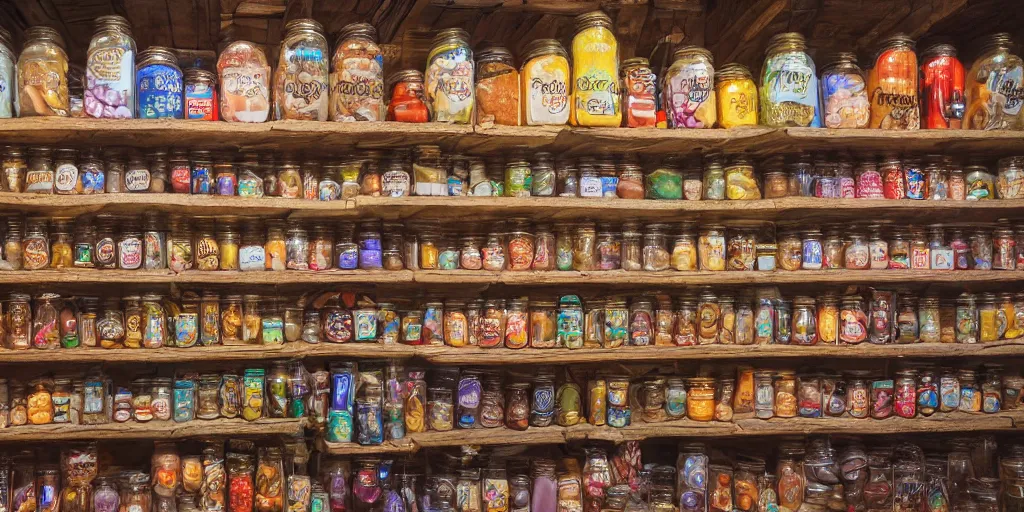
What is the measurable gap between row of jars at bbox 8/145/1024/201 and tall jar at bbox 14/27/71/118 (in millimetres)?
145

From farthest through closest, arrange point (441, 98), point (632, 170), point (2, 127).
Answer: point (632, 170) < point (441, 98) < point (2, 127)

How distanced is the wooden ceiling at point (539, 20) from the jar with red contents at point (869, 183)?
1.65ft

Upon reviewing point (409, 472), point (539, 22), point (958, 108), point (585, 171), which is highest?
point (539, 22)

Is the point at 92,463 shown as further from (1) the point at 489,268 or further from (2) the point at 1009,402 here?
(2) the point at 1009,402

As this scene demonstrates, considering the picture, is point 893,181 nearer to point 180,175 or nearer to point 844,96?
point 844,96

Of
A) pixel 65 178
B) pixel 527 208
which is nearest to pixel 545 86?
pixel 527 208

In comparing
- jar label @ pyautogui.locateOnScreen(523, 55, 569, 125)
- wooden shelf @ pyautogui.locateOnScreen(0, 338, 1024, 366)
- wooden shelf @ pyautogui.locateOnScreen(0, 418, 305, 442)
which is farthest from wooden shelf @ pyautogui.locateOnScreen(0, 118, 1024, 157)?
wooden shelf @ pyautogui.locateOnScreen(0, 418, 305, 442)

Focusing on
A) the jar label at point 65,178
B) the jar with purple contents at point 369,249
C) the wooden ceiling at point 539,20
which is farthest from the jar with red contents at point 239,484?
the wooden ceiling at point 539,20

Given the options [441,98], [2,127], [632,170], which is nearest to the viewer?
[2,127]

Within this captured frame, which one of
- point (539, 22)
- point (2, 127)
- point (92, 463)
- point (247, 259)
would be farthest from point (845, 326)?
point (2, 127)

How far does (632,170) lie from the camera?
107 inches

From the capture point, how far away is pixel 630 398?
2.82m

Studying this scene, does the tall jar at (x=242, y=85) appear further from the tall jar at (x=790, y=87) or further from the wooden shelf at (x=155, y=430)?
the tall jar at (x=790, y=87)

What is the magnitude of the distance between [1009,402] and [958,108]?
1.08 metres
